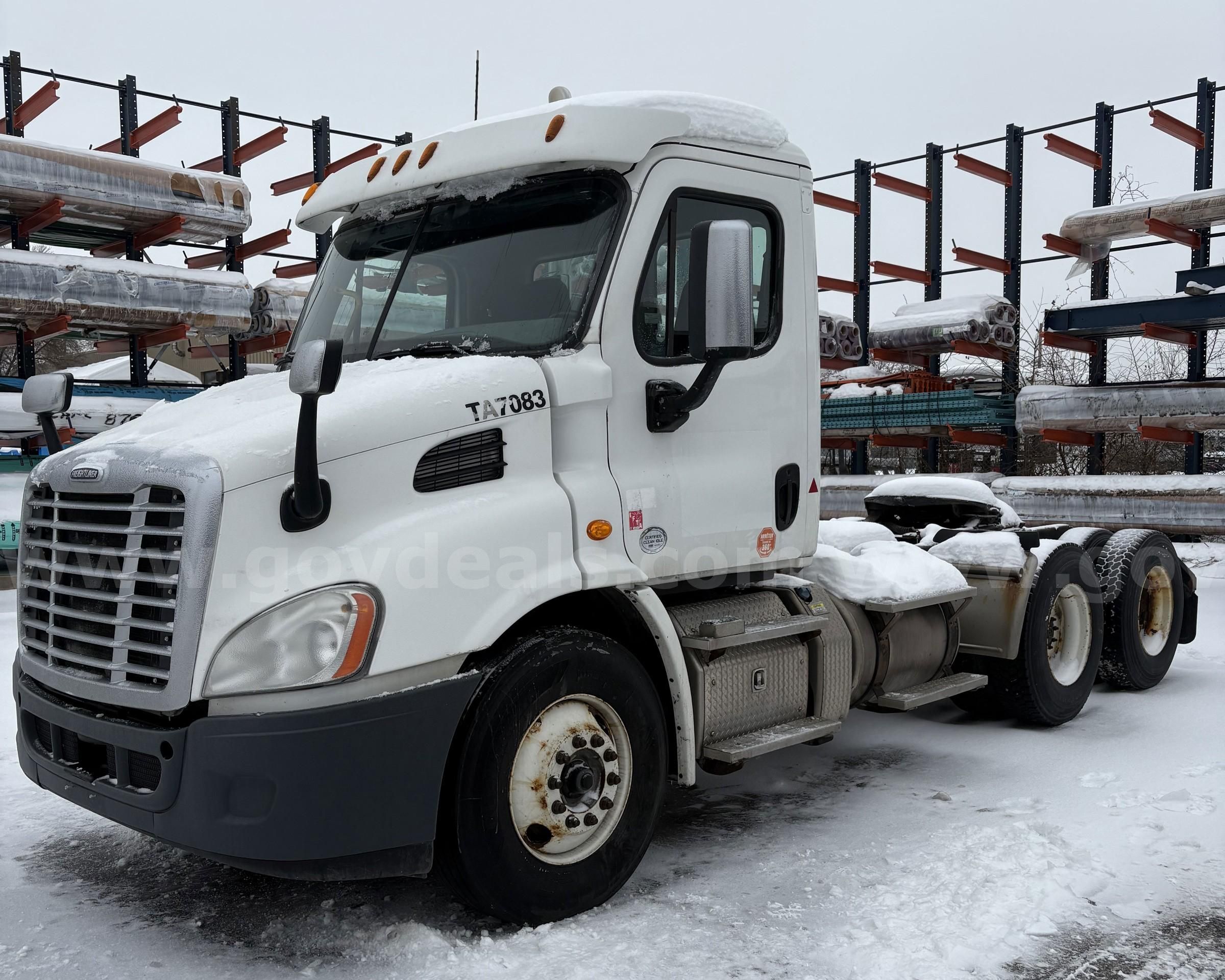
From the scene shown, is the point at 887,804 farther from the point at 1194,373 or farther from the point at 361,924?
the point at 1194,373

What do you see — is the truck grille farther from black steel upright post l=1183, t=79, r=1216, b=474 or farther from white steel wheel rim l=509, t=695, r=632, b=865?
black steel upright post l=1183, t=79, r=1216, b=474

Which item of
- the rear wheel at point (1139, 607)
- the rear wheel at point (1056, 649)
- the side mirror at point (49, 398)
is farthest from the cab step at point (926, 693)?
the side mirror at point (49, 398)

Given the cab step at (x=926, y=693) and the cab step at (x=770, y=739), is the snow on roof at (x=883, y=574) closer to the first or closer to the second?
the cab step at (x=926, y=693)

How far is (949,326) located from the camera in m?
16.8

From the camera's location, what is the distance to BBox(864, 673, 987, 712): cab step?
5543mm

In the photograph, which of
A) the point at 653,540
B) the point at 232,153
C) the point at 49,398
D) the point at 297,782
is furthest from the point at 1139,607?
the point at 232,153

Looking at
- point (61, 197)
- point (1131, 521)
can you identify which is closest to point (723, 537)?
point (1131, 521)

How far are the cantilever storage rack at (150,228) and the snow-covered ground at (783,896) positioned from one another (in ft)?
32.1

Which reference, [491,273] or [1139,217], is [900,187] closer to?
[1139,217]

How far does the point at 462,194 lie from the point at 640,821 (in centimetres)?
248

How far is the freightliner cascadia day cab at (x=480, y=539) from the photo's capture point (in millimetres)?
3338

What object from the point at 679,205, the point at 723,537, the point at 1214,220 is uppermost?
the point at 1214,220

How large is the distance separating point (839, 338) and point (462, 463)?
15.1 m

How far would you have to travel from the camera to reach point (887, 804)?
Answer: 5.23m
